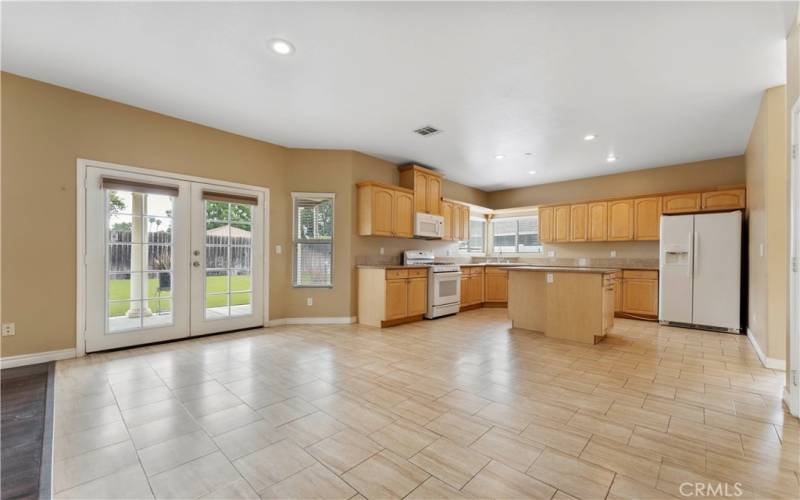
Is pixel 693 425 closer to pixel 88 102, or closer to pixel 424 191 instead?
pixel 424 191

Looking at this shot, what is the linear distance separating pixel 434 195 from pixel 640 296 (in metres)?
3.91

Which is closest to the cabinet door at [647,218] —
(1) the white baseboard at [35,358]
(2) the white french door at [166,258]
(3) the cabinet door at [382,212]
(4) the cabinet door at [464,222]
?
(4) the cabinet door at [464,222]

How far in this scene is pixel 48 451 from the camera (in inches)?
72.7

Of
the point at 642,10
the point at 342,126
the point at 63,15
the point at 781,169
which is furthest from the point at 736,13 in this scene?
the point at 63,15

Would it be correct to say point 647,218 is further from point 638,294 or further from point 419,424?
point 419,424

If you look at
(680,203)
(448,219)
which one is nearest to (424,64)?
(448,219)

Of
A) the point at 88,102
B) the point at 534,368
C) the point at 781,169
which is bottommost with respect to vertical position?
the point at 534,368

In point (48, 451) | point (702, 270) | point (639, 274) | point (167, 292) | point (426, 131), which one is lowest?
point (48, 451)

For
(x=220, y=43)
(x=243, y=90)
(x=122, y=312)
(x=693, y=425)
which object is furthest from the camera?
(x=122, y=312)

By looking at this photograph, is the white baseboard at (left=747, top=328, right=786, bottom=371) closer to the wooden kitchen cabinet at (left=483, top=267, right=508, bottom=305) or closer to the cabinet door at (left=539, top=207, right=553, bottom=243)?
the cabinet door at (left=539, top=207, right=553, bottom=243)

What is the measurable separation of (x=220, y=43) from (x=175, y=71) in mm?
734

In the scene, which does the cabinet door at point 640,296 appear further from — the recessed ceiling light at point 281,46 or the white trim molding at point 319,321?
the recessed ceiling light at point 281,46

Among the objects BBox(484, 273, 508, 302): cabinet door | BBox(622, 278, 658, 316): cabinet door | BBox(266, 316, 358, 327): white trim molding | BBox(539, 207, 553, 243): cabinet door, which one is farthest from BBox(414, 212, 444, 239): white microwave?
BBox(622, 278, 658, 316): cabinet door

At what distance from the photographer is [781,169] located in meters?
3.16
